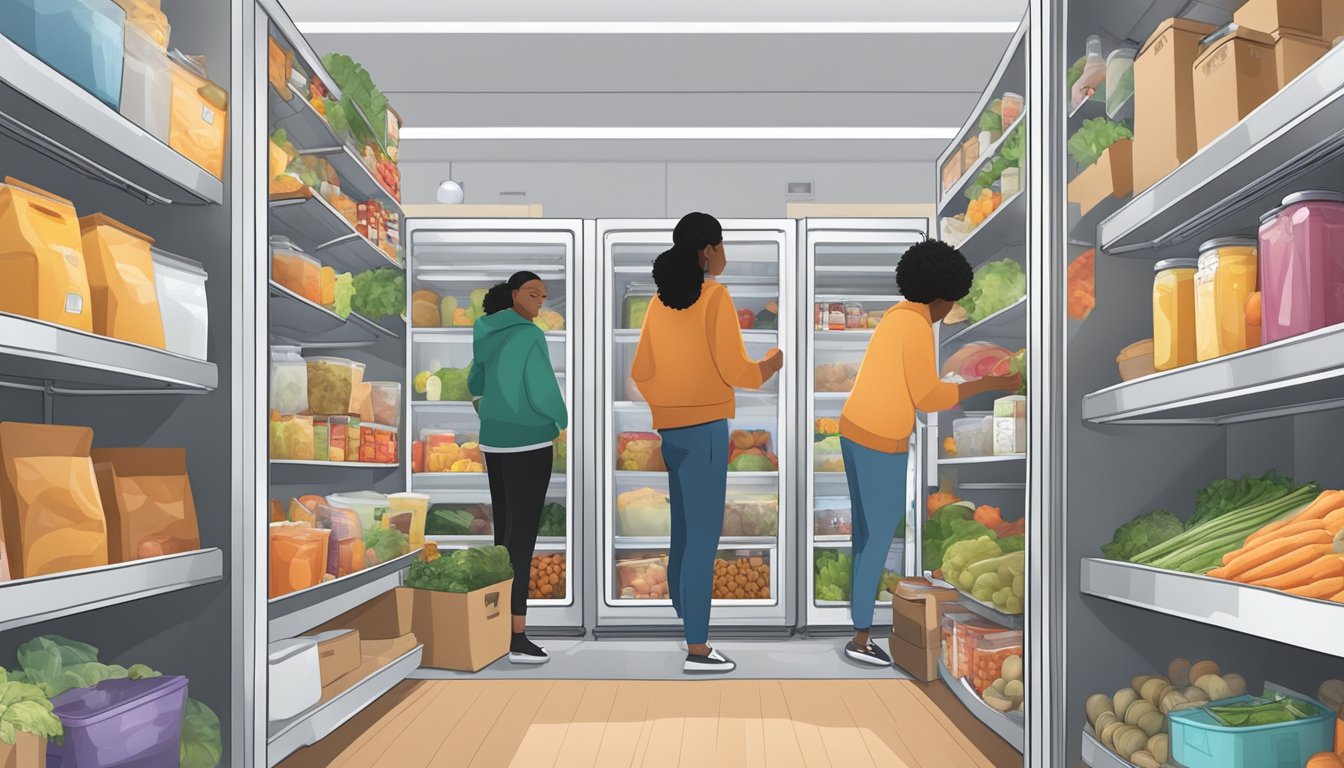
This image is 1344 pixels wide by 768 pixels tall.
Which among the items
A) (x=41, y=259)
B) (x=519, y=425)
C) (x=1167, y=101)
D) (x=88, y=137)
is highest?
(x=1167, y=101)

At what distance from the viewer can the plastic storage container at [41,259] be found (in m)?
1.65

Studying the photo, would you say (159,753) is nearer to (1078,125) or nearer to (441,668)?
(441,668)

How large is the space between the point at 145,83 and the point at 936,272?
9.75 ft

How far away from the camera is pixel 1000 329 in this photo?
13.1 feet

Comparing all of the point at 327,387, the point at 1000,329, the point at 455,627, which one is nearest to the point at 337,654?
the point at 455,627

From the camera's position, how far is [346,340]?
4.36m

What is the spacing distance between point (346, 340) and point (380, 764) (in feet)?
7.34

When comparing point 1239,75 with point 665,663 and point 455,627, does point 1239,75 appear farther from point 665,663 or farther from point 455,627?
point 455,627

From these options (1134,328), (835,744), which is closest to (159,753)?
(835,744)

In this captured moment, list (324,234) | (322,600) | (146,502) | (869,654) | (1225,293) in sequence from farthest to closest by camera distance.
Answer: (869,654) < (324,234) < (322,600) < (146,502) < (1225,293)

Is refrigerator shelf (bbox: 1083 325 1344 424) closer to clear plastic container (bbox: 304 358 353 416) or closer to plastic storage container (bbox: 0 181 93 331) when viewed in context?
plastic storage container (bbox: 0 181 93 331)

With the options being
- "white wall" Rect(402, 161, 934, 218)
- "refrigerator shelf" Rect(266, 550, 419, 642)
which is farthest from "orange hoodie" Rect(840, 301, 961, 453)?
"white wall" Rect(402, 161, 934, 218)

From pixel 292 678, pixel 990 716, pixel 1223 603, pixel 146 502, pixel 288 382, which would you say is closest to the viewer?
pixel 1223 603

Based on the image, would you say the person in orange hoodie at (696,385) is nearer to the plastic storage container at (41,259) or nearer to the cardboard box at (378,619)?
the cardboard box at (378,619)
